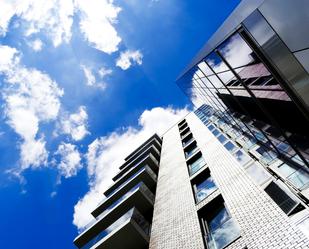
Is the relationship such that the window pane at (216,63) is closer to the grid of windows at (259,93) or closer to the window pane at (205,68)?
the grid of windows at (259,93)

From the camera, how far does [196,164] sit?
16.9m

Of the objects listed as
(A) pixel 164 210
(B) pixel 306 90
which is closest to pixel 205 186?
(A) pixel 164 210

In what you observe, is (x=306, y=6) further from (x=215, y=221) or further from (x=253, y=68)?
(x=215, y=221)

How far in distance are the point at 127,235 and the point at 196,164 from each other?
586cm

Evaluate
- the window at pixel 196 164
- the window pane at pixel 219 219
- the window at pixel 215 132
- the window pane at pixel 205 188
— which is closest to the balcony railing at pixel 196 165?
the window at pixel 196 164

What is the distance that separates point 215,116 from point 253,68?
43.7 feet

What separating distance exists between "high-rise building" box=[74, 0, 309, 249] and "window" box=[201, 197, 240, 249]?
0.13 feet

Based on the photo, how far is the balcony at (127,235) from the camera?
1302 cm

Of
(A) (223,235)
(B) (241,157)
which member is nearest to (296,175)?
(A) (223,235)

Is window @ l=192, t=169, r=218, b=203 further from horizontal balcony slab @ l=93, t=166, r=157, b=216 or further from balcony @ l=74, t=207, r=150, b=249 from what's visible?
horizontal balcony slab @ l=93, t=166, r=157, b=216

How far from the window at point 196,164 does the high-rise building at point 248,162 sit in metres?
0.08

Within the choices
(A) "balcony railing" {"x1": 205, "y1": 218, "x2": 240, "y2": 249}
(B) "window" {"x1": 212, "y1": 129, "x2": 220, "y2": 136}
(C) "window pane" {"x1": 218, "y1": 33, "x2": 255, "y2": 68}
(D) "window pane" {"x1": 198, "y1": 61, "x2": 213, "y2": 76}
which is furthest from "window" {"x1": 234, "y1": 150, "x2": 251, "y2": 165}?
(B) "window" {"x1": 212, "y1": 129, "x2": 220, "y2": 136}

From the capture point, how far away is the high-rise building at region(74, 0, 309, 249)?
18.5ft

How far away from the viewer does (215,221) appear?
10539 mm
